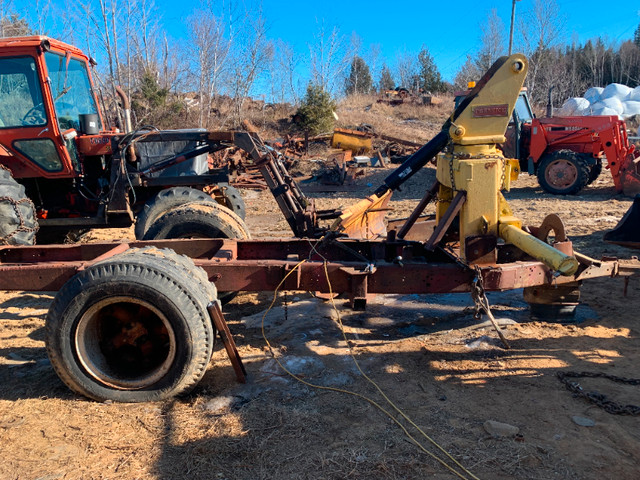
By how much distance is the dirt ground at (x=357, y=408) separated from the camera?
8.60 feet

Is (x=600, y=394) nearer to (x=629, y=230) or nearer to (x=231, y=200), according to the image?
(x=629, y=230)

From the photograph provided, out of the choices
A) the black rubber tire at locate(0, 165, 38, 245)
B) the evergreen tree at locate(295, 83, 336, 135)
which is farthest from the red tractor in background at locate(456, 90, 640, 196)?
the evergreen tree at locate(295, 83, 336, 135)

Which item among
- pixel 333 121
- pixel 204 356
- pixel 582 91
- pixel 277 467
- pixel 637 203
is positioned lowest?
pixel 277 467

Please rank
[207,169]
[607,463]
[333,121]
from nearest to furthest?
[607,463] → [207,169] → [333,121]

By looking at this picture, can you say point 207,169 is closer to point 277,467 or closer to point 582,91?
point 277,467

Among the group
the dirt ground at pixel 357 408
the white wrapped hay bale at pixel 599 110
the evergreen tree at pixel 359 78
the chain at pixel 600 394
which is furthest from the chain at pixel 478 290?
the evergreen tree at pixel 359 78

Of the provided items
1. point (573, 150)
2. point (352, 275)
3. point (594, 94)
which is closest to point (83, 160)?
point (352, 275)

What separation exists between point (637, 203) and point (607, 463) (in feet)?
13.9

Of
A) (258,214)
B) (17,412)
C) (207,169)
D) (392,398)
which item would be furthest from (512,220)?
(258,214)

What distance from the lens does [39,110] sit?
6.19m

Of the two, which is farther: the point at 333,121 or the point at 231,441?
the point at 333,121

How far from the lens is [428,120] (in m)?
28.4

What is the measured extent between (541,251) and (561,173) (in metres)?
9.55

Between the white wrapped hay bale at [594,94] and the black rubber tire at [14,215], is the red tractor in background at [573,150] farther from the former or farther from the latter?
the white wrapped hay bale at [594,94]
